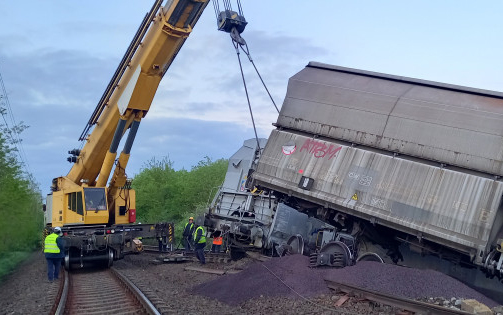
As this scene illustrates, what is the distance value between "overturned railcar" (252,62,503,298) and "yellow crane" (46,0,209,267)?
372 centimetres

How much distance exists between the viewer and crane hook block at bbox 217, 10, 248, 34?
13203mm

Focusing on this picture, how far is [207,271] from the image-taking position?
1385 cm

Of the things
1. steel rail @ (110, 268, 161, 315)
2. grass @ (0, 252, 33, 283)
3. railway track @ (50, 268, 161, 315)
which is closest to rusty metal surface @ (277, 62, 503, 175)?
steel rail @ (110, 268, 161, 315)

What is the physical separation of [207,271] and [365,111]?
19.7 ft

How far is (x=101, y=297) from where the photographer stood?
1028 cm

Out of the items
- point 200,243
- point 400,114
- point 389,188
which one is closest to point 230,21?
point 400,114

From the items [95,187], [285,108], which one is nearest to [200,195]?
[95,187]

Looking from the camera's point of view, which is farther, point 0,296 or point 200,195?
point 200,195

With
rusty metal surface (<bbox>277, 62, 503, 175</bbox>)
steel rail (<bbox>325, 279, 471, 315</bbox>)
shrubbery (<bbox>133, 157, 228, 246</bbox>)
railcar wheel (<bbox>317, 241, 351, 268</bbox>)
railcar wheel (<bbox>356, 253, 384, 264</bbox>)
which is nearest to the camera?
steel rail (<bbox>325, 279, 471, 315</bbox>)

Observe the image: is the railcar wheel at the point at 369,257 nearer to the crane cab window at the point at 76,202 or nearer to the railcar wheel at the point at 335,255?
the railcar wheel at the point at 335,255

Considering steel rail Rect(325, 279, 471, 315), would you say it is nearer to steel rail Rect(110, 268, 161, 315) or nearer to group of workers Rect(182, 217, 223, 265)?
steel rail Rect(110, 268, 161, 315)

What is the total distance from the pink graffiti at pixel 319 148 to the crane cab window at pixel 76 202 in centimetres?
708

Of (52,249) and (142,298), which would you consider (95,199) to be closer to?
(52,249)

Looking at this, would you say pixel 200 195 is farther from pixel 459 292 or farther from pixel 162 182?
pixel 459 292
